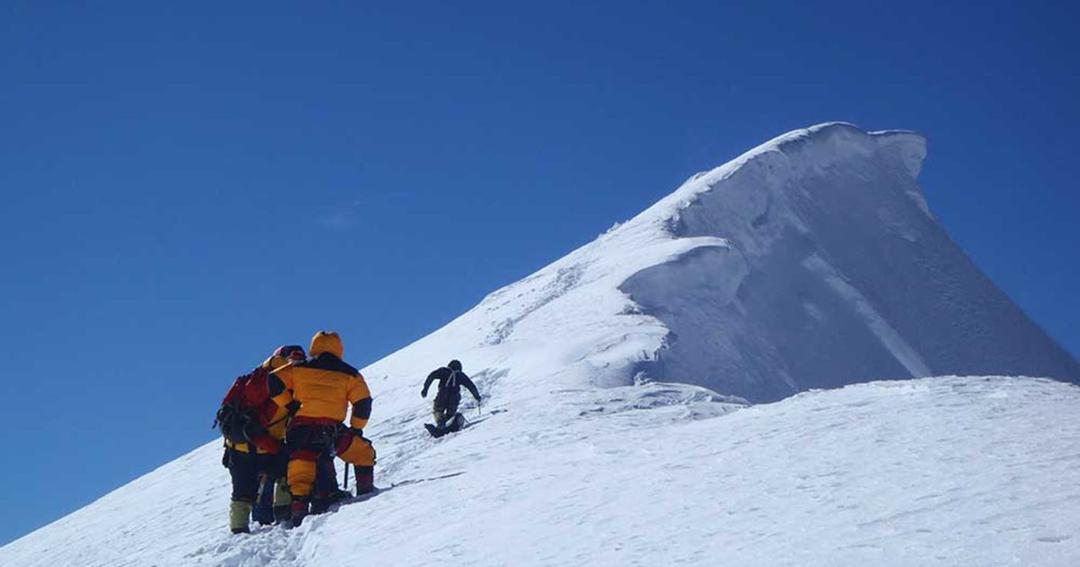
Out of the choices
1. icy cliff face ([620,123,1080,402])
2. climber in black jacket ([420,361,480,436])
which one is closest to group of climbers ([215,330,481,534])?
climber in black jacket ([420,361,480,436])

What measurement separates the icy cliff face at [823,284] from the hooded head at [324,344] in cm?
1181

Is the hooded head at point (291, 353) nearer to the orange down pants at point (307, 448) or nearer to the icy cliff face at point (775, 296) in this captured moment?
the orange down pants at point (307, 448)

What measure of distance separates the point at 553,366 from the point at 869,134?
36.7m

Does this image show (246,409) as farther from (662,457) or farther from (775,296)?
(775,296)

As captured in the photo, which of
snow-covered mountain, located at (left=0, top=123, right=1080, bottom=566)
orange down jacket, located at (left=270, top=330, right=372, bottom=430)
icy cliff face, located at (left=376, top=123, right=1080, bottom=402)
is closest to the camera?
snow-covered mountain, located at (left=0, top=123, right=1080, bottom=566)

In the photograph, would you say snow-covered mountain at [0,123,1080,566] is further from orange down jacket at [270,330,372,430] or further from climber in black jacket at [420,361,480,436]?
orange down jacket at [270,330,372,430]

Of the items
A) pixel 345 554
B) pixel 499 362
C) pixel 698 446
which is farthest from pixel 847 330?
pixel 345 554

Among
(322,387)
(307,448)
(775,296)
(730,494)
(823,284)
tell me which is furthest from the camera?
(823,284)

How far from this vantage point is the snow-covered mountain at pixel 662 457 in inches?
261

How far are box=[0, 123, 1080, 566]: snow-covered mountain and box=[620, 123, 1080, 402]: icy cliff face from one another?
0.18 metres

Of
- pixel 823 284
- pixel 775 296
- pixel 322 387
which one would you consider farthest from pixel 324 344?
pixel 823 284

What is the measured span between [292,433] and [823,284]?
30.5m

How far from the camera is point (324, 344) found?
11.5 m

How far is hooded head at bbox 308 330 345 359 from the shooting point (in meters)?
11.5
